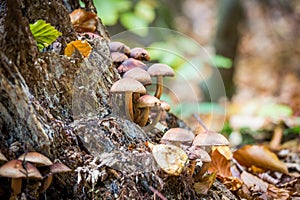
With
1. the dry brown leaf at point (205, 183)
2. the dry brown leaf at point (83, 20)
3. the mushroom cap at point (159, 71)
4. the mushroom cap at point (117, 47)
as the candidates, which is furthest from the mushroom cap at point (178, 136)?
the dry brown leaf at point (83, 20)

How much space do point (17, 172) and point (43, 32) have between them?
749 mm

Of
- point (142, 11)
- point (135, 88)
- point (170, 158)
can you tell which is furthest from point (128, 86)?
point (142, 11)

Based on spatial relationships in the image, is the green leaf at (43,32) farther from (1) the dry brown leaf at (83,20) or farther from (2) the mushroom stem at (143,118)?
(2) the mushroom stem at (143,118)

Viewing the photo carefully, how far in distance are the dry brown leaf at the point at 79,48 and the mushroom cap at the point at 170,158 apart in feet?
2.24

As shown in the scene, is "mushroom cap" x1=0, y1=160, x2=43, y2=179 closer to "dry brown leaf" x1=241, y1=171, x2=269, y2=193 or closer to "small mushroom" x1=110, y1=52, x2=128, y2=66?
"small mushroom" x1=110, y1=52, x2=128, y2=66

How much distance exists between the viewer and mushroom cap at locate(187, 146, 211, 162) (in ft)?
5.94

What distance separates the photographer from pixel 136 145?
6.22ft

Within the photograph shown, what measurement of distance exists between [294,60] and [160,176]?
819 cm

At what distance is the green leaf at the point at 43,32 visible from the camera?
5.82 ft

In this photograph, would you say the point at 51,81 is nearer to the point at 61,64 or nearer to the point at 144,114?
the point at 61,64

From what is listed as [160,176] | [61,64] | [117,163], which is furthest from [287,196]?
[61,64]

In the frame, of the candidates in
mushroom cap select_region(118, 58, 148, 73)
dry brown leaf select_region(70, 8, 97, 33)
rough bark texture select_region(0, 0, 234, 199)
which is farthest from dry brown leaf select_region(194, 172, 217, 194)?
dry brown leaf select_region(70, 8, 97, 33)

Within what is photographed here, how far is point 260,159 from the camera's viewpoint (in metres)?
2.88

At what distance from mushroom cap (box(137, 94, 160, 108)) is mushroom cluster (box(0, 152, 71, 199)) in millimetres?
640
